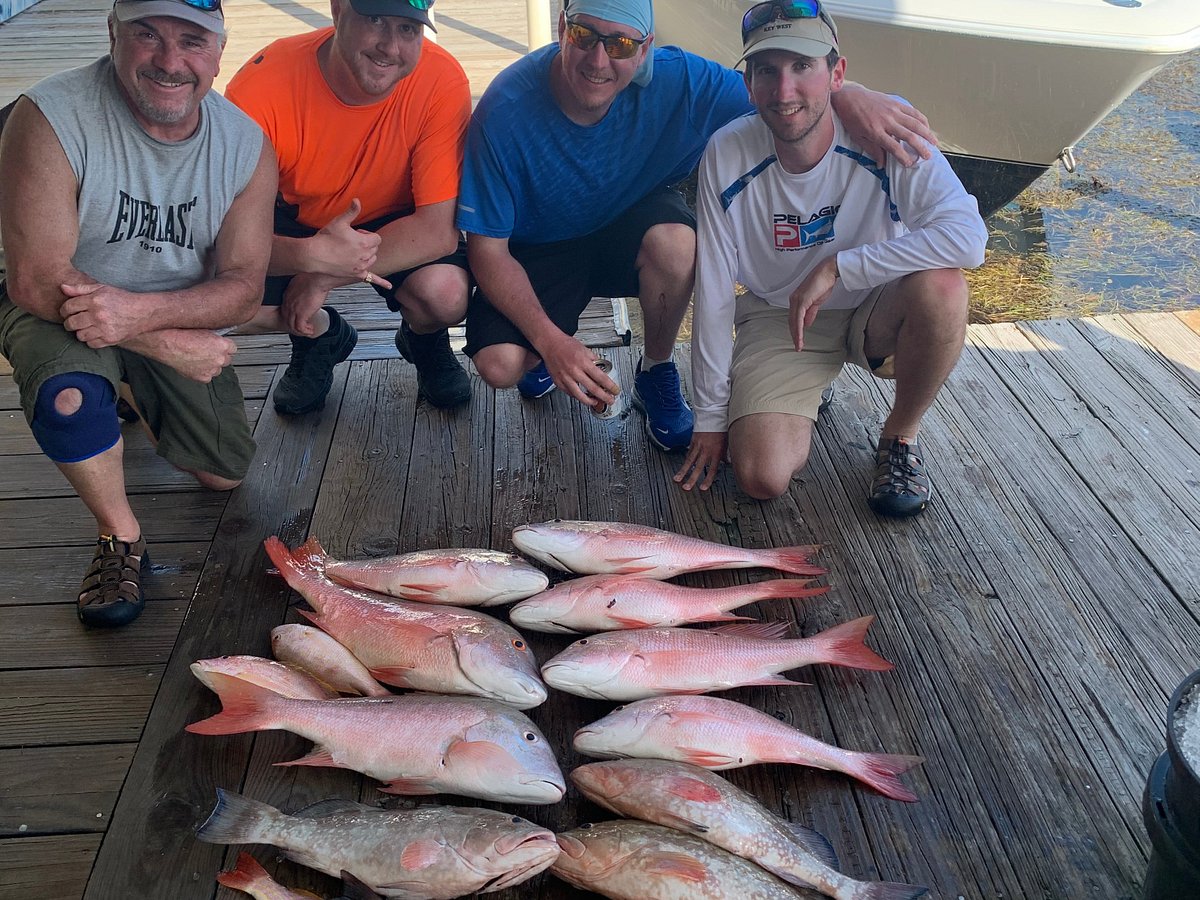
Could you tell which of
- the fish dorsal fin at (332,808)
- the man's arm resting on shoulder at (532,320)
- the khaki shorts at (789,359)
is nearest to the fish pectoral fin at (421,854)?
the fish dorsal fin at (332,808)

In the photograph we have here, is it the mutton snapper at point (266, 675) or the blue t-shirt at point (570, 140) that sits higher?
the blue t-shirt at point (570, 140)

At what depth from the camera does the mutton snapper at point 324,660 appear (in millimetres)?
2227

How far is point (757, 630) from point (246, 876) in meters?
1.29

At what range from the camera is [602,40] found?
2621 millimetres

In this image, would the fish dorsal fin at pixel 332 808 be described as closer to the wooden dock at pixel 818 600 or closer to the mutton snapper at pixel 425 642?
the wooden dock at pixel 818 600

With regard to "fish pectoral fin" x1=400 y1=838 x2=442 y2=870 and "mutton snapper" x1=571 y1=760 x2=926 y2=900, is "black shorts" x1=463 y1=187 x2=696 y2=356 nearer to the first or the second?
"mutton snapper" x1=571 y1=760 x2=926 y2=900

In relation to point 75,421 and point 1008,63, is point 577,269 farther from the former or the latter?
point 1008,63

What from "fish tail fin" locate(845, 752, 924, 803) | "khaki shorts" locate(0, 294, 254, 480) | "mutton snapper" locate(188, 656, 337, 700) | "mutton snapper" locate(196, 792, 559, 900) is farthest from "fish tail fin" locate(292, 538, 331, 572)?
"fish tail fin" locate(845, 752, 924, 803)

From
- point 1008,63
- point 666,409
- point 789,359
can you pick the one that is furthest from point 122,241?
point 1008,63

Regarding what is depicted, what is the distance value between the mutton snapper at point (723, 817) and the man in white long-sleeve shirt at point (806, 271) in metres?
1.20

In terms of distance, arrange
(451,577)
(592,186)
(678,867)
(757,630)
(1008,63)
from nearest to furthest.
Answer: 1. (678,867)
2. (757,630)
3. (451,577)
4. (592,186)
5. (1008,63)

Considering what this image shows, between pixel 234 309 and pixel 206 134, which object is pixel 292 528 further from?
pixel 206 134

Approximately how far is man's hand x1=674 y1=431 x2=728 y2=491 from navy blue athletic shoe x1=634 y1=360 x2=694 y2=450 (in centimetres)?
20

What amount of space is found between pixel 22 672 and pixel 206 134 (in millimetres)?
1531
